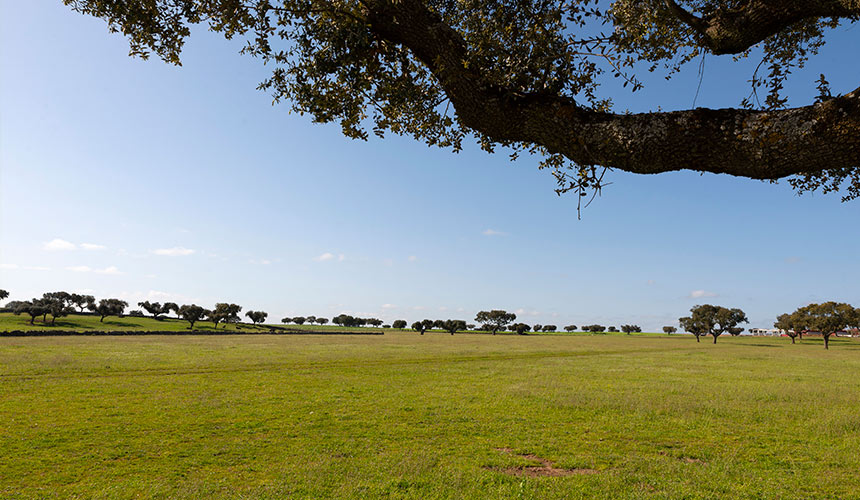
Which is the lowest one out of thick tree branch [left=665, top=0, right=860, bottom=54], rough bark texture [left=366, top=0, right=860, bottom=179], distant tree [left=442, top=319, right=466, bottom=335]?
Result: distant tree [left=442, top=319, right=466, bottom=335]

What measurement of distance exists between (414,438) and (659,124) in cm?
1327

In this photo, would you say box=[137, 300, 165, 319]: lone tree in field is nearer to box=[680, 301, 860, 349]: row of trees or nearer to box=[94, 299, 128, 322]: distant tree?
box=[94, 299, 128, 322]: distant tree

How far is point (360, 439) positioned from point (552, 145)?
12770mm

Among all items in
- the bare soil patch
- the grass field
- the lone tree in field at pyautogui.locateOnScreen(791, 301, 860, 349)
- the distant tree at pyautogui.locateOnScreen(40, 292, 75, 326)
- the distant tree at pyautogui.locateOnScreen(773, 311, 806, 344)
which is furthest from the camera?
the distant tree at pyautogui.locateOnScreen(40, 292, 75, 326)

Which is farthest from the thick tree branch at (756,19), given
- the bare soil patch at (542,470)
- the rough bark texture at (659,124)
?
the bare soil patch at (542,470)

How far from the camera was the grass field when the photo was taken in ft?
35.6

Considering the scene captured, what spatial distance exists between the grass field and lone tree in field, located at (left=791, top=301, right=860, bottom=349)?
83.0 metres

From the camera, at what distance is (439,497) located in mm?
10094

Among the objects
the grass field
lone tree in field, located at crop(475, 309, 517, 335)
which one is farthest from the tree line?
the grass field

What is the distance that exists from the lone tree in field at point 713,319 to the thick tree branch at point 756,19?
123m

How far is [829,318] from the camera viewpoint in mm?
89250

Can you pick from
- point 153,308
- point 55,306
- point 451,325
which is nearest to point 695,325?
point 451,325

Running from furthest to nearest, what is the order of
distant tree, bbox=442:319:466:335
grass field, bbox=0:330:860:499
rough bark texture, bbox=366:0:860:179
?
distant tree, bbox=442:319:466:335 → grass field, bbox=0:330:860:499 → rough bark texture, bbox=366:0:860:179

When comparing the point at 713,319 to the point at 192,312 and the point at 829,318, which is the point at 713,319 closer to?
the point at 829,318
